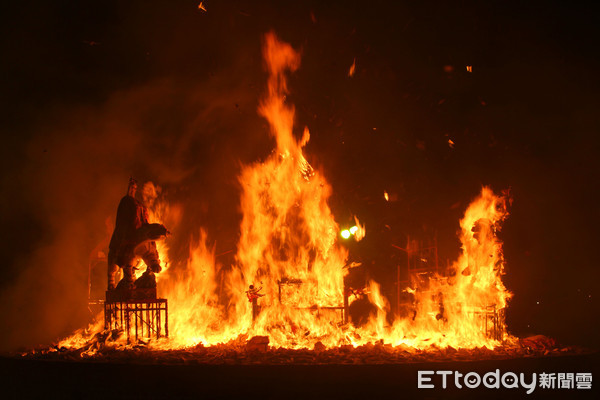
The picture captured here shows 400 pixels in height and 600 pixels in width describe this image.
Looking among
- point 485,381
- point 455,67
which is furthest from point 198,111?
point 485,381

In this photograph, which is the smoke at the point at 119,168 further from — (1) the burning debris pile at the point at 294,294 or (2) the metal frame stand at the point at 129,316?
(2) the metal frame stand at the point at 129,316

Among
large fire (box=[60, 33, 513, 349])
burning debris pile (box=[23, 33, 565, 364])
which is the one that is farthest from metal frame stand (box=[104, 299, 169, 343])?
large fire (box=[60, 33, 513, 349])

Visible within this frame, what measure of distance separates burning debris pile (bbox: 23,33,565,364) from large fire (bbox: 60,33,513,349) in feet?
0.09

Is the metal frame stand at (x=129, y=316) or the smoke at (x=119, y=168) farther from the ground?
the smoke at (x=119, y=168)

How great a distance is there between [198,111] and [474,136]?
7495mm

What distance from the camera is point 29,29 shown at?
13484 millimetres

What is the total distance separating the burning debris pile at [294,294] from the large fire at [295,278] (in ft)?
0.09

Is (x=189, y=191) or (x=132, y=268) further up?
(x=189, y=191)

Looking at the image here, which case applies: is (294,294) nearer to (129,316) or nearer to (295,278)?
(295,278)

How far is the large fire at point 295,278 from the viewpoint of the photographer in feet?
36.5

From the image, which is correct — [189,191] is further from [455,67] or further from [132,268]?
[455,67]

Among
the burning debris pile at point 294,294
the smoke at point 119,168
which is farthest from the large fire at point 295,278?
the smoke at point 119,168

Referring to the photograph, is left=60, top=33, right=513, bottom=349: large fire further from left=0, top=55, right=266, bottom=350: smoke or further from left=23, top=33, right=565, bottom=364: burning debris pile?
left=0, top=55, right=266, bottom=350: smoke

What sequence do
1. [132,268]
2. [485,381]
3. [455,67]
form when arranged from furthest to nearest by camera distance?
[455,67], [132,268], [485,381]
